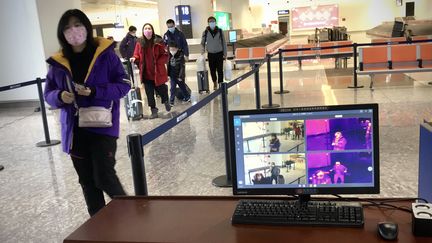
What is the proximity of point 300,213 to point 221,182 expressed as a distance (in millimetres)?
2777

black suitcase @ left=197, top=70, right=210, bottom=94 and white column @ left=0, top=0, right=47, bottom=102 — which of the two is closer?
white column @ left=0, top=0, right=47, bottom=102

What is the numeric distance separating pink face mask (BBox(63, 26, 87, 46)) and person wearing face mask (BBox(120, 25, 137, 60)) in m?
9.74

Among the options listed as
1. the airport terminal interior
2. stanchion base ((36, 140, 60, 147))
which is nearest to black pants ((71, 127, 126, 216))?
the airport terminal interior

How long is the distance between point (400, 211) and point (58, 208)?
335cm

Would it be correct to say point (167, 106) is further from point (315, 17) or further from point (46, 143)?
point (315, 17)

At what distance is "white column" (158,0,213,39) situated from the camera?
2006 centimetres

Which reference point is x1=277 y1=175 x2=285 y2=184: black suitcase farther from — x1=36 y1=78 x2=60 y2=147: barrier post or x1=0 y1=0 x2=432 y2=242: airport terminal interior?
x1=36 y1=78 x2=60 y2=147: barrier post

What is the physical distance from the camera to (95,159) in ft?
9.83

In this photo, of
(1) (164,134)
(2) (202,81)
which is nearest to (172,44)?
(2) (202,81)

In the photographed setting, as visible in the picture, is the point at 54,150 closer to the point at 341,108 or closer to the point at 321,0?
the point at 341,108

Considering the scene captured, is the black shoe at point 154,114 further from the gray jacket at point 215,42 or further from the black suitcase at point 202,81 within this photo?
the gray jacket at point 215,42

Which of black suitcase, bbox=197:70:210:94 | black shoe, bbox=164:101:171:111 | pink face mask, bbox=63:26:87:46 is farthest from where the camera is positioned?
black suitcase, bbox=197:70:210:94

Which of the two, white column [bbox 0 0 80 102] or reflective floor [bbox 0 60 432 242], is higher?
white column [bbox 0 0 80 102]

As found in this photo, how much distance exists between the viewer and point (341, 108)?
5.70 feet
